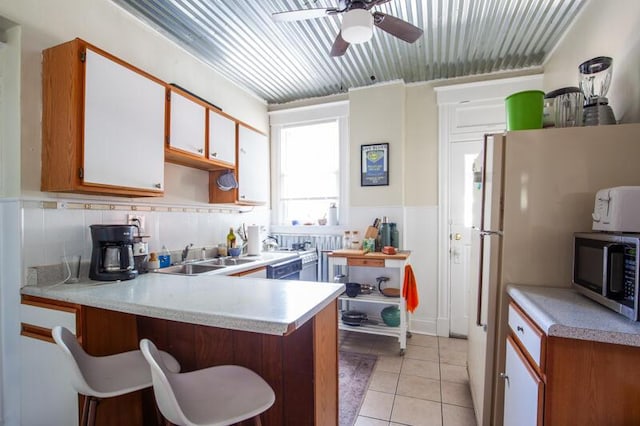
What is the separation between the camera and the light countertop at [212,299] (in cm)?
107

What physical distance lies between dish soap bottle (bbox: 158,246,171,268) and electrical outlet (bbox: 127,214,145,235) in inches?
10.4

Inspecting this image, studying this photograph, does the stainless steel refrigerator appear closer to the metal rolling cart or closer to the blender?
the blender

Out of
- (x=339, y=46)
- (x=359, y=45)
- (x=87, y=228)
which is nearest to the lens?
(x=87, y=228)

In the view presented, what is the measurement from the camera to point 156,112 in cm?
216

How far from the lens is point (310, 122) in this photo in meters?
3.99

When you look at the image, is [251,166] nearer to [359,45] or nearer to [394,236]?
[359,45]

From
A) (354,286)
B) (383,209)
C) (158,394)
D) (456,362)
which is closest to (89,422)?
(158,394)

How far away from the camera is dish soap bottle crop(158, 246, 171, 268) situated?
97.0 inches

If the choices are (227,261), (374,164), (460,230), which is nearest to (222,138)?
(227,261)

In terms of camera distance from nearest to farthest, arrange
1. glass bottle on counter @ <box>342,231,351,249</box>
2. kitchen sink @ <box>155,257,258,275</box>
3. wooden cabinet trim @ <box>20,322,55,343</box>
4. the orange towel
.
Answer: wooden cabinet trim @ <box>20,322,55,343</box> < kitchen sink @ <box>155,257,258,275</box> < the orange towel < glass bottle on counter @ <box>342,231,351,249</box>

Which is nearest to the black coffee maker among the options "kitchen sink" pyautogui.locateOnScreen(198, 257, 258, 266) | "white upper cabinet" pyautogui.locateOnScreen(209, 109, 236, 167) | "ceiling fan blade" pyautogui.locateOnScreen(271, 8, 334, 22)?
"kitchen sink" pyautogui.locateOnScreen(198, 257, 258, 266)

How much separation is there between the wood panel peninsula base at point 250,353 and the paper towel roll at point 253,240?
1664 millimetres

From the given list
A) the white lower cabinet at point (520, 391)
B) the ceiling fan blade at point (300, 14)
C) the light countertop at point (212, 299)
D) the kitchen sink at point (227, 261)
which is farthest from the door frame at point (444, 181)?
the light countertop at point (212, 299)

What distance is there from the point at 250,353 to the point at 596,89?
100.0 inches
